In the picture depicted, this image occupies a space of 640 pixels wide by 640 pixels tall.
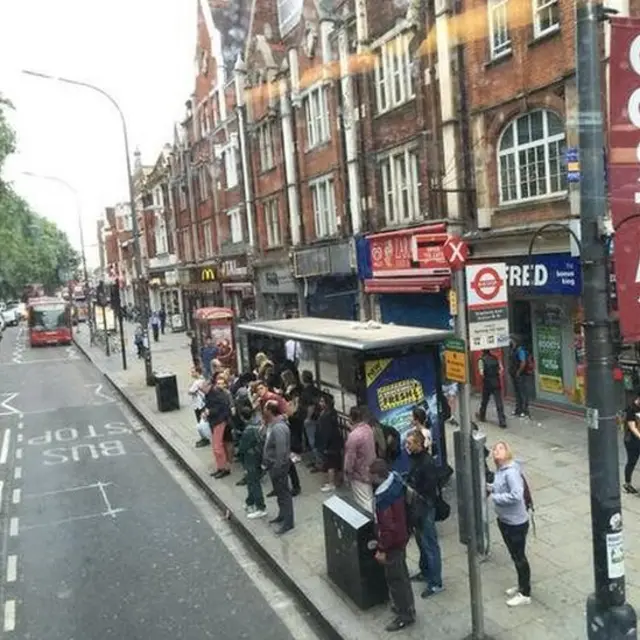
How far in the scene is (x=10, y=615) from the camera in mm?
7277

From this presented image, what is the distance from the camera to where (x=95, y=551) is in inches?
351

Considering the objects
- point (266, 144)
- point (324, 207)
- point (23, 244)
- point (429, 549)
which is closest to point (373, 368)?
point (429, 549)

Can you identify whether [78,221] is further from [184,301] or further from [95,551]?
[95,551]

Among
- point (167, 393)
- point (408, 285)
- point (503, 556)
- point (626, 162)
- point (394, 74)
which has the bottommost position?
point (503, 556)

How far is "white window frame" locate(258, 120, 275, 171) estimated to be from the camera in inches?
1090

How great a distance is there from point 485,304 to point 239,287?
2773cm

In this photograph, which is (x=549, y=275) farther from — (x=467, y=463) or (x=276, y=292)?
(x=276, y=292)

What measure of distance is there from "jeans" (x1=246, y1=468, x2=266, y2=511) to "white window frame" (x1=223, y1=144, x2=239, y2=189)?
24023 millimetres

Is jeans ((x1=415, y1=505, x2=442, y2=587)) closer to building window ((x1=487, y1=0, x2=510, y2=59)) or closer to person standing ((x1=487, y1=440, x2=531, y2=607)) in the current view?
person standing ((x1=487, y1=440, x2=531, y2=607))

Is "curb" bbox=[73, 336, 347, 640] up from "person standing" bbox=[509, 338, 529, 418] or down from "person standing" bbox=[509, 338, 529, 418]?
down

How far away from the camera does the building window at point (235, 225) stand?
1284 inches

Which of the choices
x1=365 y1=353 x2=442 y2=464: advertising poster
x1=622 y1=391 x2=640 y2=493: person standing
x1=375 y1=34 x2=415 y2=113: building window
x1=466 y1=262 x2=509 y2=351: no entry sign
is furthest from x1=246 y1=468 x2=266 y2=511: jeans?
x1=375 y1=34 x2=415 y2=113: building window

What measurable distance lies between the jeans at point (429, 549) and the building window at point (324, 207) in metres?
17.0

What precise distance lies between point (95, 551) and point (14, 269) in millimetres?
72487
